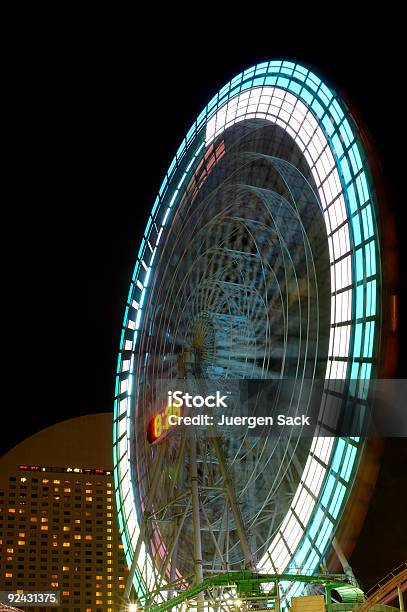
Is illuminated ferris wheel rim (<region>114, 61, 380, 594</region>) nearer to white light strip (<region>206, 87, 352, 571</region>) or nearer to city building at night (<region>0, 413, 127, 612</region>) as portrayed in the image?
white light strip (<region>206, 87, 352, 571</region>)

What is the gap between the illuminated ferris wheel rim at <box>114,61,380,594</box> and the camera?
1850 cm

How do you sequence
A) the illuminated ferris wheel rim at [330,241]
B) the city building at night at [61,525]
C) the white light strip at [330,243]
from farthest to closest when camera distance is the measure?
1. the city building at night at [61,525]
2. the white light strip at [330,243]
3. the illuminated ferris wheel rim at [330,241]

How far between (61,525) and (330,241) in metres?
78.1

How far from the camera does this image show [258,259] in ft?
82.4

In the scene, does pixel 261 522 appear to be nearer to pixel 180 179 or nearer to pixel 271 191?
pixel 271 191

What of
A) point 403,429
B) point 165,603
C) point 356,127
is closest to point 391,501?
point 403,429

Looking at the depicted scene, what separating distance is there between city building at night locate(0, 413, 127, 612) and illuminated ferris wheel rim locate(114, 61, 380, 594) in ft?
212

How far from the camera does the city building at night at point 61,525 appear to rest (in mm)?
88500

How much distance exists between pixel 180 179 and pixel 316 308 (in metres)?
9.47

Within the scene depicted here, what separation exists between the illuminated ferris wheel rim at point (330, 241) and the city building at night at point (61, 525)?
64.6 meters
